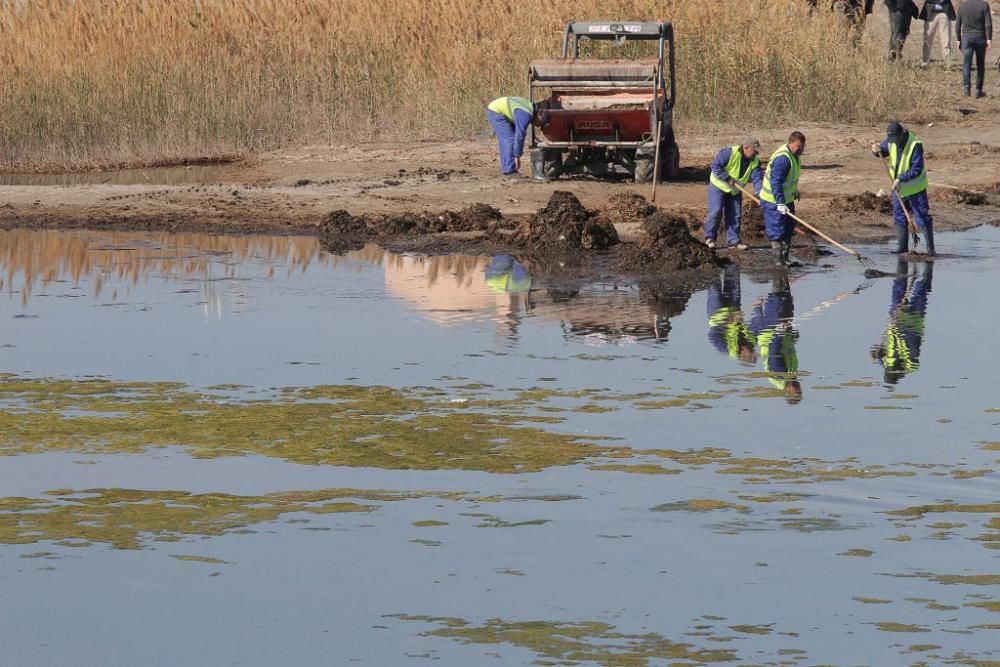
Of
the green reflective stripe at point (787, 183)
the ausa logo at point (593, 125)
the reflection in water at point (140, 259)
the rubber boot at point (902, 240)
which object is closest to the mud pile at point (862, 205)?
the rubber boot at point (902, 240)

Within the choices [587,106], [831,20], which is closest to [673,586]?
[587,106]

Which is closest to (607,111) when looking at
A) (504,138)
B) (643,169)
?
(643,169)

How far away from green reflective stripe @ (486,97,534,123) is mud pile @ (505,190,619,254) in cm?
383

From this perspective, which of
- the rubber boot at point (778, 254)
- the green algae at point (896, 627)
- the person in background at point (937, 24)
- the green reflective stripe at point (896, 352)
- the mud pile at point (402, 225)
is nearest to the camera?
the green algae at point (896, 627)

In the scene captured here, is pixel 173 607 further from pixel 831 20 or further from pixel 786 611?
pixel 831 20

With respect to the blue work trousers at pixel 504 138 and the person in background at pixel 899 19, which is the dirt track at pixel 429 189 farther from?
the person in background at pixel 899 19

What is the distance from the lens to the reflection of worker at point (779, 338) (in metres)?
13.1

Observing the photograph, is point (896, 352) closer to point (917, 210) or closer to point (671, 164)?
point (917, 210)

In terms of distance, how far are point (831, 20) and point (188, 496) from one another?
2344 centimetres

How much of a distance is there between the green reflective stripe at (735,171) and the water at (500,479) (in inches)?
98.3

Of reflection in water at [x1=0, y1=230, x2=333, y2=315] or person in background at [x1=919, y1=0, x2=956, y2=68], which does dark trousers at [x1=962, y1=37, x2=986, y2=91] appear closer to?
person in background at [x1=919, y1=0, x2=956, y2=68]

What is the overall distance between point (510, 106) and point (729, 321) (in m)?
9.58

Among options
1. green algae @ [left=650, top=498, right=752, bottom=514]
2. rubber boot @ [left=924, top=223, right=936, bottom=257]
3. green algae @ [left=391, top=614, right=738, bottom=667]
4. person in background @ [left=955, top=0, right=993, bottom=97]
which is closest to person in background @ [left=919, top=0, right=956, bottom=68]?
person in background @ [left=955, top=0, right=993, bottom=97]

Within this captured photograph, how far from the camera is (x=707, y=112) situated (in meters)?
30.2
